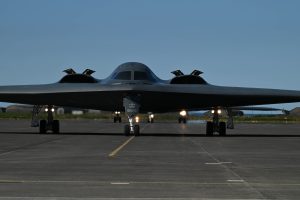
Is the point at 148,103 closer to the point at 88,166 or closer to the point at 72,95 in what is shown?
the point at 72,95

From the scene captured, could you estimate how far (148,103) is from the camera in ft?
107

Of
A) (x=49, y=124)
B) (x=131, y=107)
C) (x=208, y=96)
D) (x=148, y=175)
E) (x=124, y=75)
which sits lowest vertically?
(x=148, y=175)

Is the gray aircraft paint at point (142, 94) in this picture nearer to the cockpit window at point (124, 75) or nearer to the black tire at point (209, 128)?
the cockpit window at point (124, 75)

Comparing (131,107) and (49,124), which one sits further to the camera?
(49,124)

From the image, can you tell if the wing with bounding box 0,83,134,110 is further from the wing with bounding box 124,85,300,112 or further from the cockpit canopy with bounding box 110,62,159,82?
the wing with bounding box 124,85,300,112

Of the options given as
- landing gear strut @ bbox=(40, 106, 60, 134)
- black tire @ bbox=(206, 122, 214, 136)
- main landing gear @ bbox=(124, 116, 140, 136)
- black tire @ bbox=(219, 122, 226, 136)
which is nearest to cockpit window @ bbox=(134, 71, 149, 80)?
main landing gear @ bbox=(124, 116, 140, 136)

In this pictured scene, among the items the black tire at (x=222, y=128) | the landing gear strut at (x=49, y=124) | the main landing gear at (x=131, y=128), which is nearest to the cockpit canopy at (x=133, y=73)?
the main landing gear at (x=131, y=128)

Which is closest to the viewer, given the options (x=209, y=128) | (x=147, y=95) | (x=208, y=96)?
(x=147, y=95)

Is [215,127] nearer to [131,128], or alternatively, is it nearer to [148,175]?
[131,128]

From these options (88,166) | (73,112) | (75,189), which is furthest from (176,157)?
(73,112)

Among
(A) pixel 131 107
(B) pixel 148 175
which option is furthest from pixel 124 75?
(B) pixel 148 175

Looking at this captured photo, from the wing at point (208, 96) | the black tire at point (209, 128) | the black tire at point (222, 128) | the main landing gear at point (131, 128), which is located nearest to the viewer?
the wing at point (208, 96)

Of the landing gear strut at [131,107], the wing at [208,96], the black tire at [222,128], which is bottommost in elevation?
the black tire at [222,128]

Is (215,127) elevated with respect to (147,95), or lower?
lower
